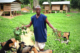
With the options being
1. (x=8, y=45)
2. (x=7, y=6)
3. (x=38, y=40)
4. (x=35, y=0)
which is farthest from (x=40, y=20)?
(x=35, y=0)

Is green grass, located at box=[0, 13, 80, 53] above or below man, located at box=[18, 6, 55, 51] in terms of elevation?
below

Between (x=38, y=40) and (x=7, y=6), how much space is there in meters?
16.9

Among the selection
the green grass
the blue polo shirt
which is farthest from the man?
the green grass

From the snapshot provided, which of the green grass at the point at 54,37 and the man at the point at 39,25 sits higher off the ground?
the man at the point at 39,25

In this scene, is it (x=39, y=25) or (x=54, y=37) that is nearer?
(x=39, y=25)

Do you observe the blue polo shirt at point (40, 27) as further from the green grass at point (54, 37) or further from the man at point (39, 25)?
the green grass at point (54, 37)

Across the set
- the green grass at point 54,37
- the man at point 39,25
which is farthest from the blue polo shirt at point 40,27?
the green grass at point 54,37

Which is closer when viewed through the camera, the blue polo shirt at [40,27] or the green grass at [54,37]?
the blue polo shirt at [40,27]

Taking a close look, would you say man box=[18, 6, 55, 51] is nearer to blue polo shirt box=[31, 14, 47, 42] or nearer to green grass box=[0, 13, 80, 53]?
blue polo shirt box=[31, 14, 47, 42]

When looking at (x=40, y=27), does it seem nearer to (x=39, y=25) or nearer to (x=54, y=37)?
(x=39, y=25)

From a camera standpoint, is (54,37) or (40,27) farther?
(54,37)

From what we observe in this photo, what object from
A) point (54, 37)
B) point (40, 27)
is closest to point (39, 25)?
point (40, 27)

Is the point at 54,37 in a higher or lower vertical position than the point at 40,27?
lower

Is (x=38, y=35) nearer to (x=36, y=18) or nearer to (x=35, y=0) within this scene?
(x=36, y=18)
